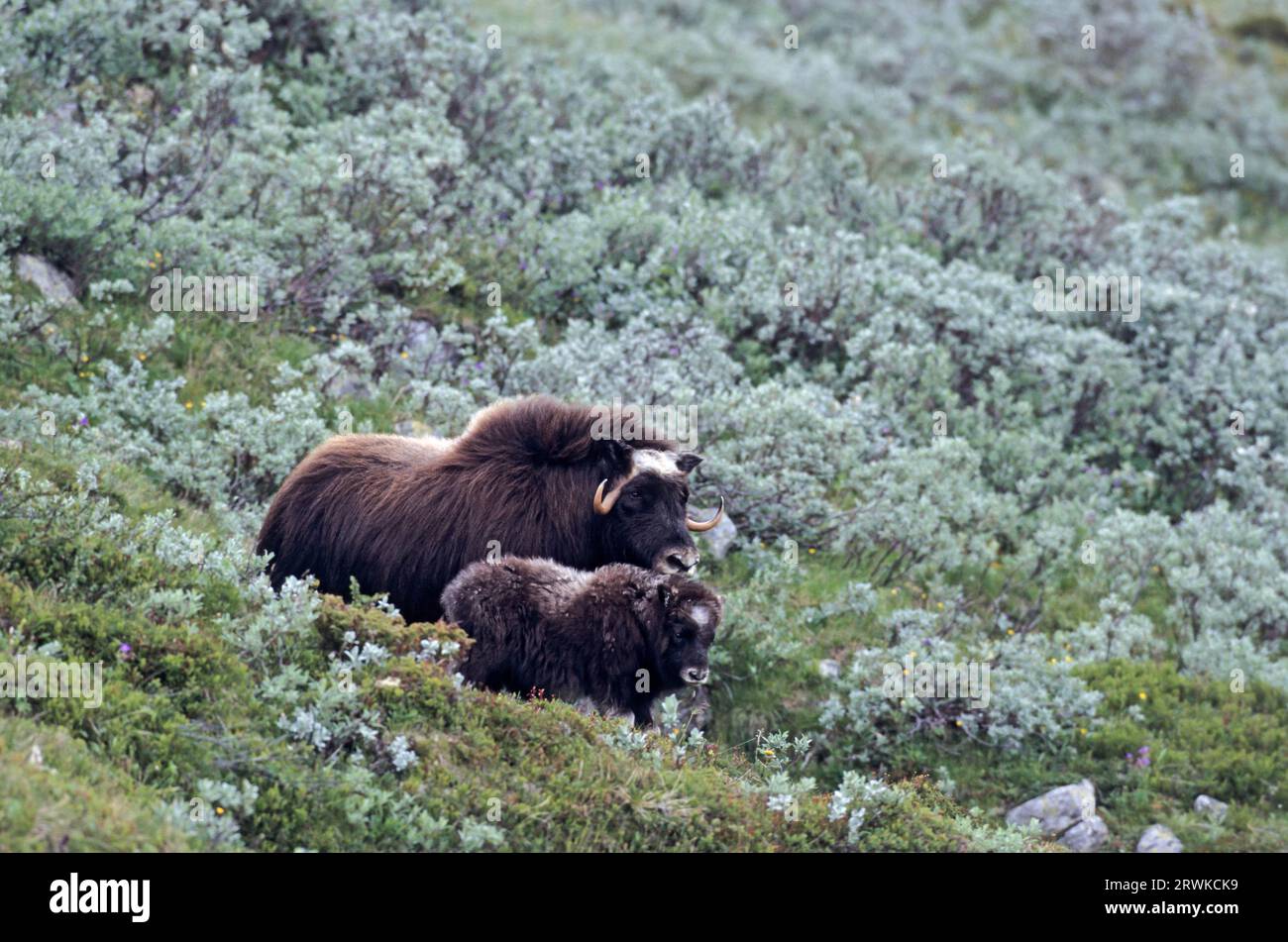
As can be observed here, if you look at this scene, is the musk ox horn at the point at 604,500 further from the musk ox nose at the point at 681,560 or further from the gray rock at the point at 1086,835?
the gray rock at the point at 1086,835

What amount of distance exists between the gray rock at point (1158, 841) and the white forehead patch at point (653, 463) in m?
3.74

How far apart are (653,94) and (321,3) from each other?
Answer: 4192 mm

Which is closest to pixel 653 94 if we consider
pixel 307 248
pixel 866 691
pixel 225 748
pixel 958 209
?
pixel 958 209

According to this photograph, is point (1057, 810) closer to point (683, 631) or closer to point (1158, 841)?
point (1158, 841)

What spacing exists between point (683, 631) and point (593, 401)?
13.5 ft

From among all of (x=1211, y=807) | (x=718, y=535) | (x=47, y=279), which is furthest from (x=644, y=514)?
(x=47, y=279)

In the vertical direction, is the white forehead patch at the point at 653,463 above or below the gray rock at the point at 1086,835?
above

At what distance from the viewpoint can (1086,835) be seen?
9.66 m

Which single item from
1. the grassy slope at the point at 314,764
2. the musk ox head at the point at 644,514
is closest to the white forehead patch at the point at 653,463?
the musk ox head at the point at 644,514

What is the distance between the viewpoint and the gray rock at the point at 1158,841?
31.6ft

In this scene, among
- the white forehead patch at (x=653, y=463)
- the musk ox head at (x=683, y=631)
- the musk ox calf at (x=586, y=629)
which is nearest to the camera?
the musk ox calf at (x=586, y=629)

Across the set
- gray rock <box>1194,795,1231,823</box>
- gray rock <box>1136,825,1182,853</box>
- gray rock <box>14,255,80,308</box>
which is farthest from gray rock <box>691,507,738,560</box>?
gray rock <box>14,255,80,308</box>

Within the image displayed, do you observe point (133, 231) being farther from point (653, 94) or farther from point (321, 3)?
point (653, 94)

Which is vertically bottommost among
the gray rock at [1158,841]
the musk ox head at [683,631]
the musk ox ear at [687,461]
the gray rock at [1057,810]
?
the gray rock at [1158,841]
